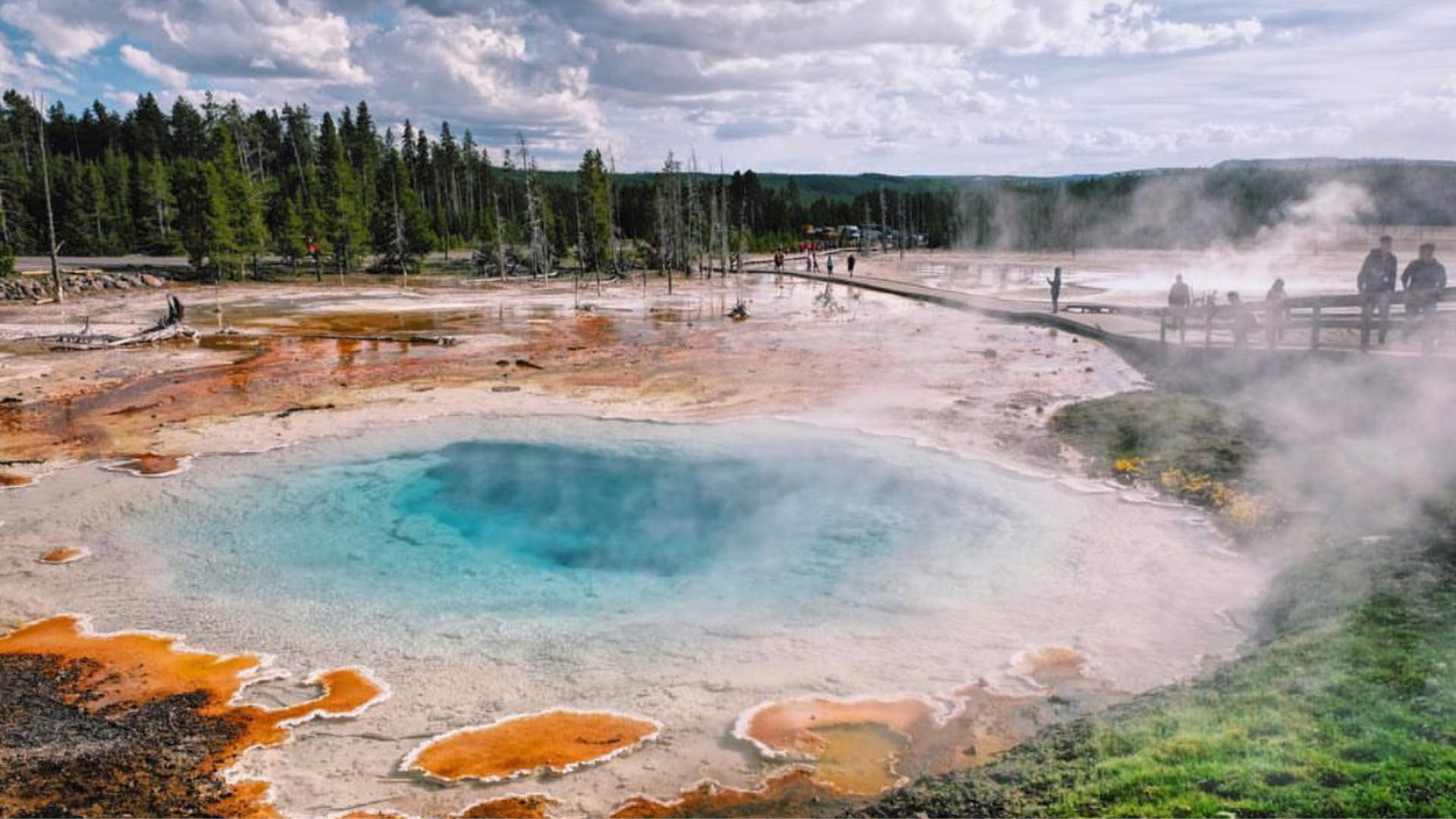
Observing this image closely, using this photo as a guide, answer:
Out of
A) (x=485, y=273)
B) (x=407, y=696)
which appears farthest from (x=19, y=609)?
(x=485, y=273)

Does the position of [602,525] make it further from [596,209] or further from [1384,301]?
[596,209]

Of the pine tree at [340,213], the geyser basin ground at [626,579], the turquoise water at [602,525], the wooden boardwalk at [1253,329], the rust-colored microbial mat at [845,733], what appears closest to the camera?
the rust-colored microbial mat at [845,733]

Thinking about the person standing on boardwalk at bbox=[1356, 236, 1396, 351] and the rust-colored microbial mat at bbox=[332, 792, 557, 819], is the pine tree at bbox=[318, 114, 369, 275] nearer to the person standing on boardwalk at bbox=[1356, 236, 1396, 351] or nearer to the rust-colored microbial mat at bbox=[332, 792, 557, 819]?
the person standing on boardwalk at bbox=[1356, 236, 1396, 351]

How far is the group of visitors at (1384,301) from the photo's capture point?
13.0m

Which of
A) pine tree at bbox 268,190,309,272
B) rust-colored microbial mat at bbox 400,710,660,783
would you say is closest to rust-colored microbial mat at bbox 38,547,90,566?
rust-colored microbial mat at bbox 400,710,660,783

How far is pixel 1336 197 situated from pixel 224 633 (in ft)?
251

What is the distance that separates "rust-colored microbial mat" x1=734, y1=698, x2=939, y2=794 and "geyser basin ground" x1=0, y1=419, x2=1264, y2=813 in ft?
0.68

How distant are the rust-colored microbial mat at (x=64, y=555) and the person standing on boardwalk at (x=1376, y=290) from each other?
1722cm

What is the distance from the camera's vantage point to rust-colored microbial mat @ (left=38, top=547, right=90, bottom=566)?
10.2 m

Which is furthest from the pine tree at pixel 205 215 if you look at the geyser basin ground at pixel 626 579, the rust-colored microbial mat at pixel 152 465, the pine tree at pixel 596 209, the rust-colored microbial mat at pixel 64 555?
the rust-colored microbial mat at pixel 64 555

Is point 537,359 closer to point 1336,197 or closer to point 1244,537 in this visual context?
point 1244,537

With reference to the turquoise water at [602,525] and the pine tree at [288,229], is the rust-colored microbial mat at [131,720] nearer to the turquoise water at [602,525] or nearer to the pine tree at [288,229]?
the turquoise water at [602,525]

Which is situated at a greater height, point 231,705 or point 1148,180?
point 1148,180

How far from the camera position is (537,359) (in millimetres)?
23609
